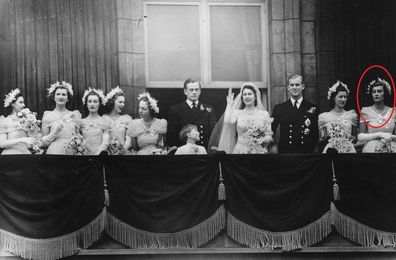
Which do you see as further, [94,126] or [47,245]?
[94,126]

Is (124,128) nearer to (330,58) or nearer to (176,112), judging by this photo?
(176,112)

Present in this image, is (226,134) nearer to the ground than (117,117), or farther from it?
nearer to the ground

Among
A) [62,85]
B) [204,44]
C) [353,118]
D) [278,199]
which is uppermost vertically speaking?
[204,44]

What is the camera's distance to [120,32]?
991 centimetres

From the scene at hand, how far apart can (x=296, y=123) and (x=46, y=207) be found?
3155 millimetres

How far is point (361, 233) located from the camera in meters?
7.80

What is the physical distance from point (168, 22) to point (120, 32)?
71 centimetres

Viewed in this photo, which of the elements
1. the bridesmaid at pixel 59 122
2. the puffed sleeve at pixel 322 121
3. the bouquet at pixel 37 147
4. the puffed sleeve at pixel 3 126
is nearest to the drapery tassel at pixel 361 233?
the puffed sleeve at pixel 322 121

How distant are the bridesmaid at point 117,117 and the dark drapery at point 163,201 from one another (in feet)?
2.49

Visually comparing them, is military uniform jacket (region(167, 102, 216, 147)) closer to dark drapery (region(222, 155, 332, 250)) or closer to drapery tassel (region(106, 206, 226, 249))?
dark drapery (region(222, 155, 332, 250))

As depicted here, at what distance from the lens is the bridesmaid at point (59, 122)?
8508 mm

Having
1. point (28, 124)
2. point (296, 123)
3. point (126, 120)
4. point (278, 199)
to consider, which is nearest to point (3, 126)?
point (28, 124)

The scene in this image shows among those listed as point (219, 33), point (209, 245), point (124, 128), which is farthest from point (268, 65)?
point (209, 245)

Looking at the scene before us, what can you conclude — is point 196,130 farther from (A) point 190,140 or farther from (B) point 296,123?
(B) point 296,123
